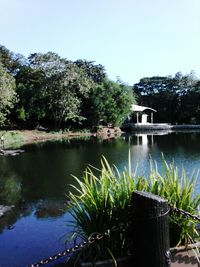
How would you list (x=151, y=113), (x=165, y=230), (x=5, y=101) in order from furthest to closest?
(x=151, y=113), (x=5, y=101), (x=165, y=230)

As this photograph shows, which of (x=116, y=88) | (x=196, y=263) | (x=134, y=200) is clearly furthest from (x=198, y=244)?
(x=116, y=88)

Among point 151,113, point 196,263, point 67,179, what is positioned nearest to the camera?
point 196,263

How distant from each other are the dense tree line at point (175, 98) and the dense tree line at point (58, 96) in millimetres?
14921

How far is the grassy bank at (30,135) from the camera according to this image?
3039 centimetres

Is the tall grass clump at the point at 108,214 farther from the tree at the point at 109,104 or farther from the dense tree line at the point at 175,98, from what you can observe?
the dense tree line at the point at 175,98

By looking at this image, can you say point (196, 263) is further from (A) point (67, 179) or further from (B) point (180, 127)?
(B) point (180, 127)

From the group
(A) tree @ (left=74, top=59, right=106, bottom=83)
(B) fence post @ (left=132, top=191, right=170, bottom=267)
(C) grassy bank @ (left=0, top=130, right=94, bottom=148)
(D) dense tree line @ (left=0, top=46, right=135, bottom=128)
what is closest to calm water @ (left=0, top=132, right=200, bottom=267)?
(B) fence post @ (left=132, top=191, right=170, bottom=267)

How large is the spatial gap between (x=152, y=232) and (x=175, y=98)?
58273 mm

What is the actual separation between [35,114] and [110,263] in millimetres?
37848

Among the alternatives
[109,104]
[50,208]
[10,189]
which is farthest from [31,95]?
[50,208]

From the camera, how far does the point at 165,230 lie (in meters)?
2.84

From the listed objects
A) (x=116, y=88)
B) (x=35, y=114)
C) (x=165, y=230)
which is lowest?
(x=165, y=230)

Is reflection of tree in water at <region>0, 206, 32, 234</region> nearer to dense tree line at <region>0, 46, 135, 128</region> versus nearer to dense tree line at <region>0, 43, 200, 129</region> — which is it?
dense tree line at <region>0, 43, 200, 129</region>

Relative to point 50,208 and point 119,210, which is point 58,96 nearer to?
point 50,208
